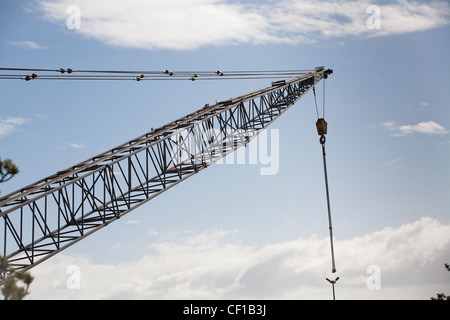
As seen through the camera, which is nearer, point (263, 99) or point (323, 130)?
point (323, 130)

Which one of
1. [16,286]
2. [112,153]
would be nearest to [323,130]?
[112,153]

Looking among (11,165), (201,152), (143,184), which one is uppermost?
(201,152)

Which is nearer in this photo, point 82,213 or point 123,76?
point 82,213

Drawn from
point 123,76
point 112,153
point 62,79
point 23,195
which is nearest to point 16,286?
point 23,195

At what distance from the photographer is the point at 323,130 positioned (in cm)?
3356

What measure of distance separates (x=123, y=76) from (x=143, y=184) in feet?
31.4

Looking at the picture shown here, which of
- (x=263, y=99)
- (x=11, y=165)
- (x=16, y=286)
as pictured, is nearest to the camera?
(x=16, y=286)

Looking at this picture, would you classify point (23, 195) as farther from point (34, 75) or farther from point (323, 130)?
point (323, 130)

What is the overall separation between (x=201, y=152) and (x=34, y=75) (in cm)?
1291

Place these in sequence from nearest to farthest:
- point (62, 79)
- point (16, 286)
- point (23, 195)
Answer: point (16, 286), point (23, 195), point (62, 79)
